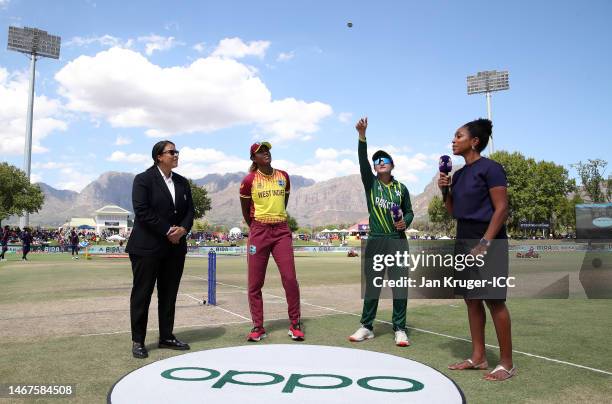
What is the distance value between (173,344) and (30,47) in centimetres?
7742

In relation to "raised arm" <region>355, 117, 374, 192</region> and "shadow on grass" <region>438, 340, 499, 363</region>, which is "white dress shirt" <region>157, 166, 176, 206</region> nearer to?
"raised arm" <region>355, 117, 374, 192</region>

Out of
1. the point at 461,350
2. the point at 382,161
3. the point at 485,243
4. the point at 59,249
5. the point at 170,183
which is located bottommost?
the point at 59,249

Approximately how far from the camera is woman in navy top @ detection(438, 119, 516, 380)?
380cm

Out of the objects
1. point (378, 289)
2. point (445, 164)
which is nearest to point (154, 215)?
point (378, 289)

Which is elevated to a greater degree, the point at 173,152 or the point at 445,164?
the point at 173,152

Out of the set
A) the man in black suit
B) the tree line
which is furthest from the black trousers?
the tree line

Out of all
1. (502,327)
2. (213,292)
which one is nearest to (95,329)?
(213,292)

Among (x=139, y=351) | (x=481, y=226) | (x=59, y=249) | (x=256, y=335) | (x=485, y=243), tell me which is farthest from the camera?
(x=59, y=249)

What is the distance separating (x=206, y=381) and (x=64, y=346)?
227 centimetres

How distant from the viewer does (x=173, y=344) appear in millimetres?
4828

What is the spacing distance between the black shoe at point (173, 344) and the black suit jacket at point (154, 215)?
986mm

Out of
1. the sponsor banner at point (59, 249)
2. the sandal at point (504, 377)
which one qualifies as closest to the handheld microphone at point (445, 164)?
the sandal at point (504, 377)

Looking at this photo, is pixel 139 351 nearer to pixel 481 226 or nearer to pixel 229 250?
pixel 481 226

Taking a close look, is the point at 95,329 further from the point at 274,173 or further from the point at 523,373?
the point at 523,373
